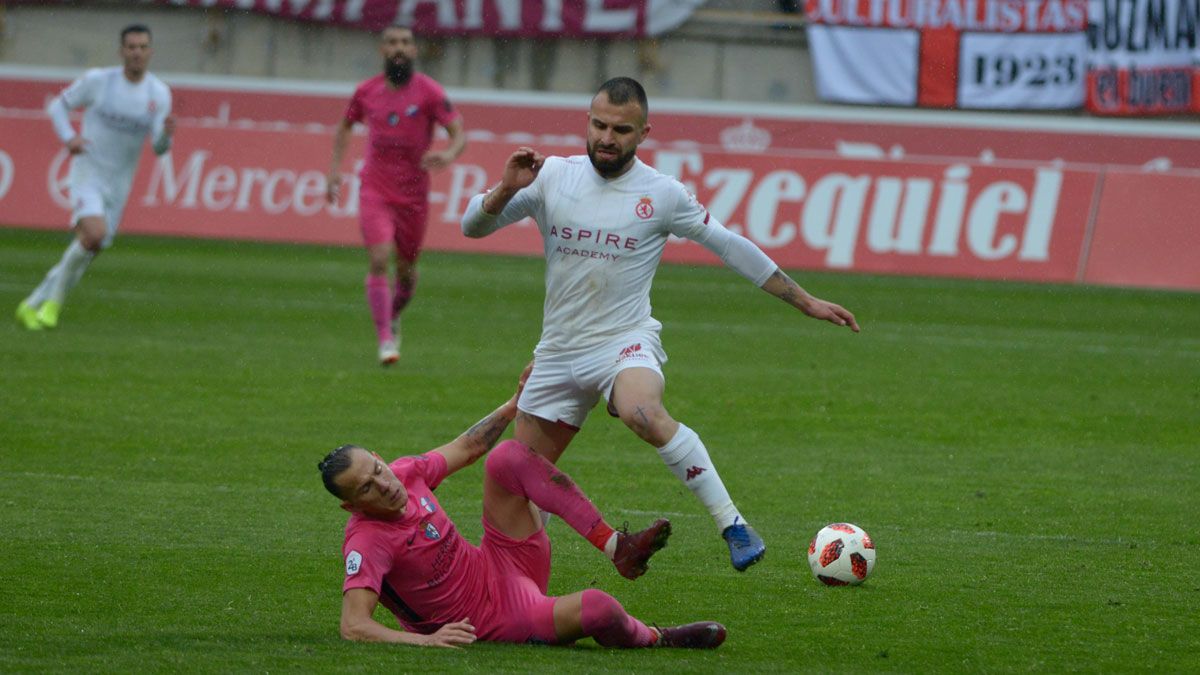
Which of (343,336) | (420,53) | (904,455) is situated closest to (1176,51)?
(420,53)

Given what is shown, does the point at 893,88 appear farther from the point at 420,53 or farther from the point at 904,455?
the point at 904,455

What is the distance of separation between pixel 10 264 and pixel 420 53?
42.5 ft

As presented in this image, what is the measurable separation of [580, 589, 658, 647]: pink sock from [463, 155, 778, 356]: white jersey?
1.26 meters

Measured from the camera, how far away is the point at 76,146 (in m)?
14.5

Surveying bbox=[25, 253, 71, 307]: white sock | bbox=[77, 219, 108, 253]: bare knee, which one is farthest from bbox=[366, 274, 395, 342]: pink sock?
bbox=[25, 253, 71, 307]: white sock

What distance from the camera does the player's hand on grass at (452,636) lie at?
589cm

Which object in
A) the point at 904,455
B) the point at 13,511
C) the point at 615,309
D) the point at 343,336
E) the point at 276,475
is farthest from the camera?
the point at 343,336

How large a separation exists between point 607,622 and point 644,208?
1750 millimetres

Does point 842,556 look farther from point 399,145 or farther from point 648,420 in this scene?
point 399,145

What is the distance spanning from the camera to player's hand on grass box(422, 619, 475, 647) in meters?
5.89

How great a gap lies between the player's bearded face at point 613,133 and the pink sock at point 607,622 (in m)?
1.74

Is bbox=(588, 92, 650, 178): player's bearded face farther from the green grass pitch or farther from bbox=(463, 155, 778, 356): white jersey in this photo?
the green grass pitch

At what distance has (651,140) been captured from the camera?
2605cm

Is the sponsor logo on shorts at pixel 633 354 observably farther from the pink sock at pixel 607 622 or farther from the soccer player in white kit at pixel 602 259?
the pink sock at pixel 607 622
